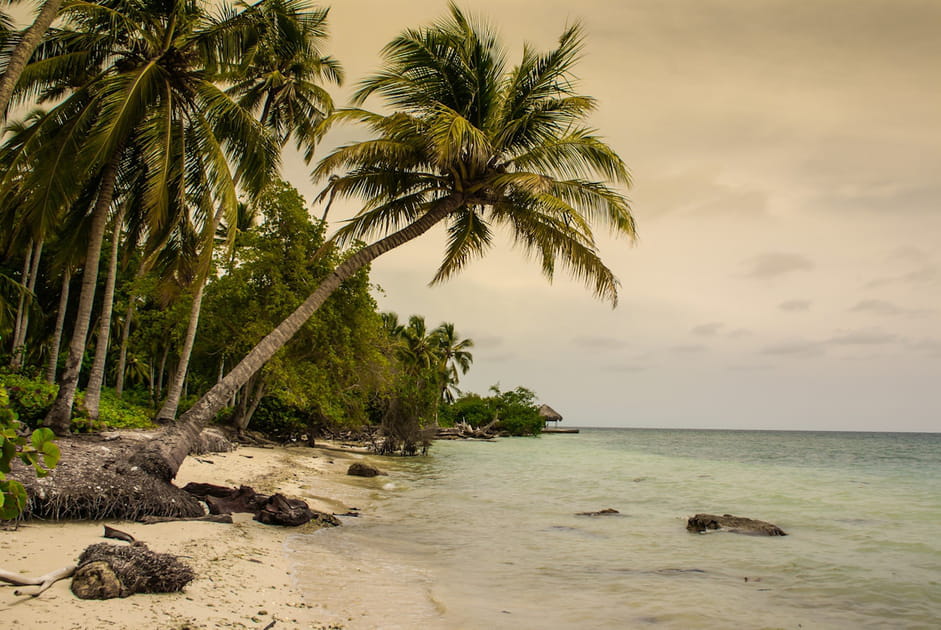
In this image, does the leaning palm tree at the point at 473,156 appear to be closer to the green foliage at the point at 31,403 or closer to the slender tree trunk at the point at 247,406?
the green foliage at the point at 31,403

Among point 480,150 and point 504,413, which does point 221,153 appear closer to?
point 480,150

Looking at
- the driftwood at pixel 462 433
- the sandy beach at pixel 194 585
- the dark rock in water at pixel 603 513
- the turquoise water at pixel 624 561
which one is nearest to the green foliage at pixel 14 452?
the sandy beach at pixel 194 585

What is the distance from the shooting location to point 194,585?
15.0 ft

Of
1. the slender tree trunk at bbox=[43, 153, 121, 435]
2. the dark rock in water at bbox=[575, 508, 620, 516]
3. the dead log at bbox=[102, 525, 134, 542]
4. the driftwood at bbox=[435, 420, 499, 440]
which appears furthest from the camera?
the driftwood at bbox=[435, 420, 499, 440]

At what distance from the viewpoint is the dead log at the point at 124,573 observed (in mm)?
3863

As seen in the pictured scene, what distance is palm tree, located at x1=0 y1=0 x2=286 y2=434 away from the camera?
28.4 ft

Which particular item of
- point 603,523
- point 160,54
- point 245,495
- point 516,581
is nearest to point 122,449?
point 245,495

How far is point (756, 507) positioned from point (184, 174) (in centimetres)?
1411

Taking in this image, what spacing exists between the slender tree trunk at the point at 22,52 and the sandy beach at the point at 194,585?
4.76 m

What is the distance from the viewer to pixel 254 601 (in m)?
4.61

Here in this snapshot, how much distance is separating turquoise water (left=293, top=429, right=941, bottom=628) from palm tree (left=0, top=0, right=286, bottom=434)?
5.61m

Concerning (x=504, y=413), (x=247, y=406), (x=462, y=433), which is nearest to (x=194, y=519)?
(x=247, y=406)

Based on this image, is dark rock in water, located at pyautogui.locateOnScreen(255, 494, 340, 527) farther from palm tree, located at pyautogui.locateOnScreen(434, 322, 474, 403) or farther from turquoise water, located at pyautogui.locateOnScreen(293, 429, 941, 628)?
palm tree, located at pyautogui.locateOnScreen(434, 322, 474, 403)

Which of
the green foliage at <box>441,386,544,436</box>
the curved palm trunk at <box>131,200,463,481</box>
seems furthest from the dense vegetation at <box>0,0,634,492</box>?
the green foliage at <box>441,386,544,436</box>
